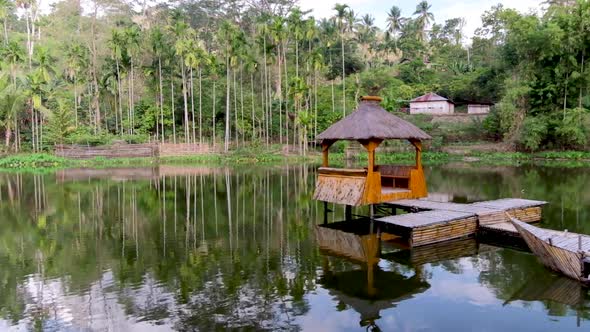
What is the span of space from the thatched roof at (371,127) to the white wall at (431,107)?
131 ft

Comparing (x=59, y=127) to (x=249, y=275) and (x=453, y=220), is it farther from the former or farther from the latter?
(x=453, y=220)

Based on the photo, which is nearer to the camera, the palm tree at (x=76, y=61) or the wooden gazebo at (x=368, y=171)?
the wooden gazebo at (x=368, y=171)

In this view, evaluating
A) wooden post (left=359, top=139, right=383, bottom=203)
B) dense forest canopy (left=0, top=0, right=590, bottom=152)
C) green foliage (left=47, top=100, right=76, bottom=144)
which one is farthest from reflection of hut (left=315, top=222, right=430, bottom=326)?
green foliage (left=47, top=100, right=76, bottom=144)

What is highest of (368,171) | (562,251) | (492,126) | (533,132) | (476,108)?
(476,108)

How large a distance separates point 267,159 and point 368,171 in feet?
94.7

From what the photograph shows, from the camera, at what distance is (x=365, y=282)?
10.3 meters

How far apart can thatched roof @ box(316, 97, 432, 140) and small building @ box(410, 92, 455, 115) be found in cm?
3991

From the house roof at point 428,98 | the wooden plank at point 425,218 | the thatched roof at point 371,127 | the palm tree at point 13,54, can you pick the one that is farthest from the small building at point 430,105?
the wooden plank at point 425,218

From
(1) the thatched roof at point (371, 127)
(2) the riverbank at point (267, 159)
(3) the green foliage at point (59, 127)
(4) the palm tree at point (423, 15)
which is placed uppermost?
(4) the palm tree at point (423, 15)

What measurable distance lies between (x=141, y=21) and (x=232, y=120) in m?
21.0

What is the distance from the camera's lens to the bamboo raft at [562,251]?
32.3ft

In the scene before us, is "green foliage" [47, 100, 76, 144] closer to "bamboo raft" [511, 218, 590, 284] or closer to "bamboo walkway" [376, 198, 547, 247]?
"bamboo walkway" [376, 198, 547, 247]

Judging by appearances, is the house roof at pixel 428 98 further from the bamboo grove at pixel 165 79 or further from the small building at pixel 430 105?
the bamboo grove at pixel 165 79

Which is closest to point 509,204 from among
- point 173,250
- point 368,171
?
point 368,171
